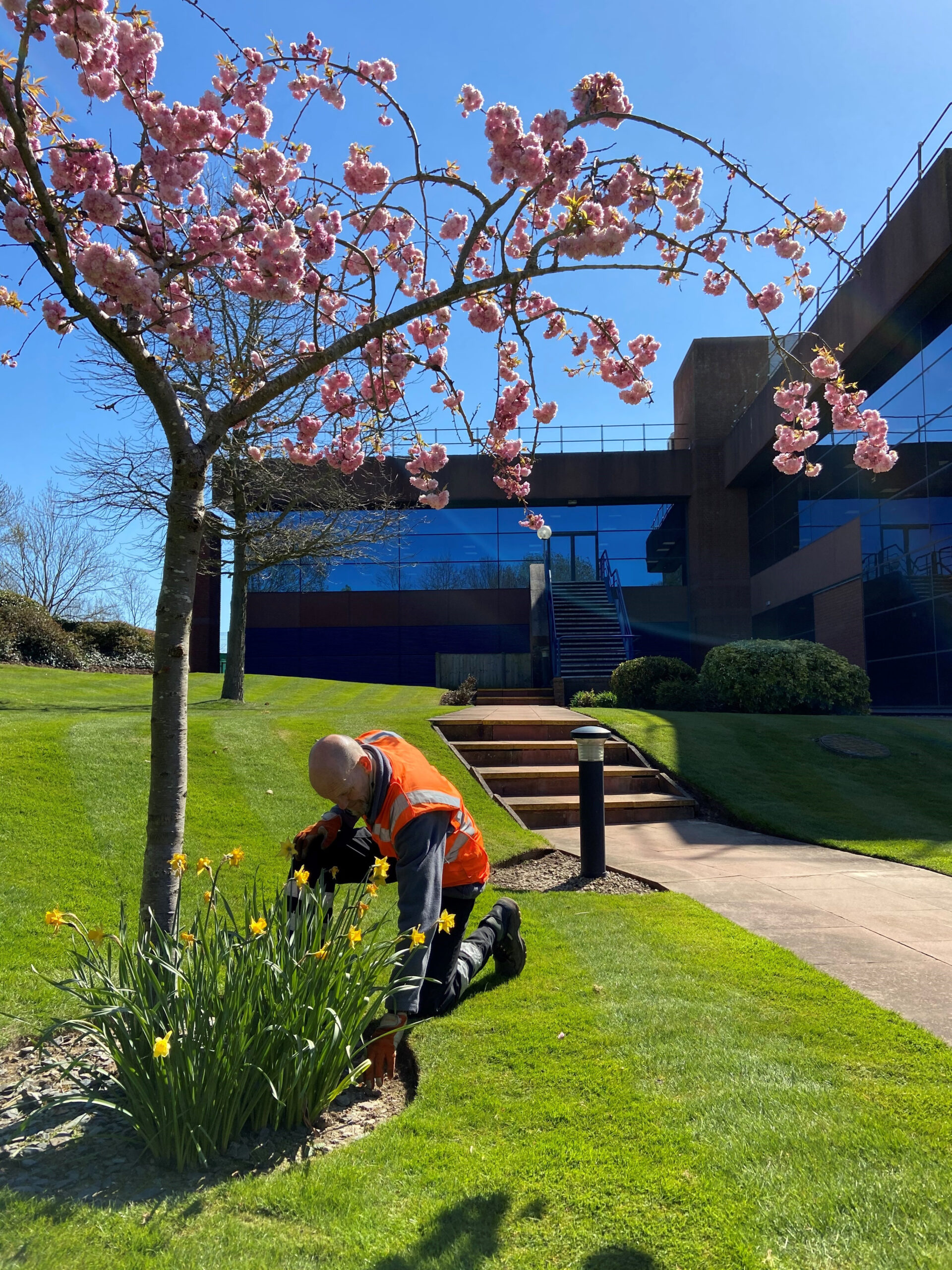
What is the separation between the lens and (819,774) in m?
→ 10.3

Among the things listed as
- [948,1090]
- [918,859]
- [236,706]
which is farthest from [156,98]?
[236,706]

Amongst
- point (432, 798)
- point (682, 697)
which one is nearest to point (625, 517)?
point (682, 697)

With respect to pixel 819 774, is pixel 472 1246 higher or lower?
lower

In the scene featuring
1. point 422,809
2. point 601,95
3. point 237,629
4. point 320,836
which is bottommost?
point 320,836

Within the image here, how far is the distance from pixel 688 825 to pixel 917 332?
36.6 ft

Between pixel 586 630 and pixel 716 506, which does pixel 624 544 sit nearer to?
pixel 716 506

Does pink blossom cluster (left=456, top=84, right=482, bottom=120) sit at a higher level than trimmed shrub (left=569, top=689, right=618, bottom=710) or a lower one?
higher

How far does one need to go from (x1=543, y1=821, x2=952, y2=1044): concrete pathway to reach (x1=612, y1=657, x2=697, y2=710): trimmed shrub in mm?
7774

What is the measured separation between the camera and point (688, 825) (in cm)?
876

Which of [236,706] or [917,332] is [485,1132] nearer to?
[236,706]

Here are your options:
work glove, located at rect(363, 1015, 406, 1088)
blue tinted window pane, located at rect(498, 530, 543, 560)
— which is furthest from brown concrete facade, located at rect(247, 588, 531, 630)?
work glove, located at rect(363, 1015, 406, 1088)

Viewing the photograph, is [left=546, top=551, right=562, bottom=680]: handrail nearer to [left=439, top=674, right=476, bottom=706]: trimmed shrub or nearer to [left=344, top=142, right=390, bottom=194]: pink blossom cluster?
[left=439, top=674, right=476, bottom=706]: trimmed shrub

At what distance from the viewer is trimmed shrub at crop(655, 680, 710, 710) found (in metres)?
15.6

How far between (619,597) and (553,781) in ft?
50.9
